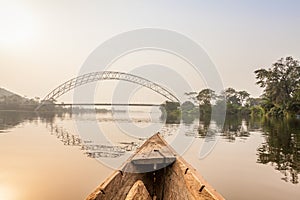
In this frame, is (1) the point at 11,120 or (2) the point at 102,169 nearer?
(2) the point at 102,169

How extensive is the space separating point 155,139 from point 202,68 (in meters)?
2.32

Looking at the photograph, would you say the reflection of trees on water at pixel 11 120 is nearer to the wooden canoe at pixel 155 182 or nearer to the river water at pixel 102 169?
the river water at pixel 102 169

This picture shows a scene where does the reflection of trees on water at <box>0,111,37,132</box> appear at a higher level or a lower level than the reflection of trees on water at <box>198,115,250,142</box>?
higher

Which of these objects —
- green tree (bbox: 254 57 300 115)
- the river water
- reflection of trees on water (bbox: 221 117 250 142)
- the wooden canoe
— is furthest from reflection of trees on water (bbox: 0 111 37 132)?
green tree (bbox: 254 57 300 115)

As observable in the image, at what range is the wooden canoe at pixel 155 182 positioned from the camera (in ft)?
10.1

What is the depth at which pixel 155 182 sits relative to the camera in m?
4.83

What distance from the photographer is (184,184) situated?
153 inches

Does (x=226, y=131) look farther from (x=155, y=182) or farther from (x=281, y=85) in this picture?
(x=281, y=85)

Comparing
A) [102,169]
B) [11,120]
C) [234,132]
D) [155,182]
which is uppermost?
[11,120]

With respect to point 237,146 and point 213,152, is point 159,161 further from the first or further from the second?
point 237,146

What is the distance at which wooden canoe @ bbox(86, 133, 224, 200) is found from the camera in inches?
121

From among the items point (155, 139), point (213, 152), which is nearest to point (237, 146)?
point (213, 152)

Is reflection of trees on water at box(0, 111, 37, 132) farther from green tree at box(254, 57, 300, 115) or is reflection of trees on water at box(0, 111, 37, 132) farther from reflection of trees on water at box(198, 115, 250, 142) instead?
green tree at box(254, 57, 300, 115)

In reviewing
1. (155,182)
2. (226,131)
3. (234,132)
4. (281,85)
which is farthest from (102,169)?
(281,85)
